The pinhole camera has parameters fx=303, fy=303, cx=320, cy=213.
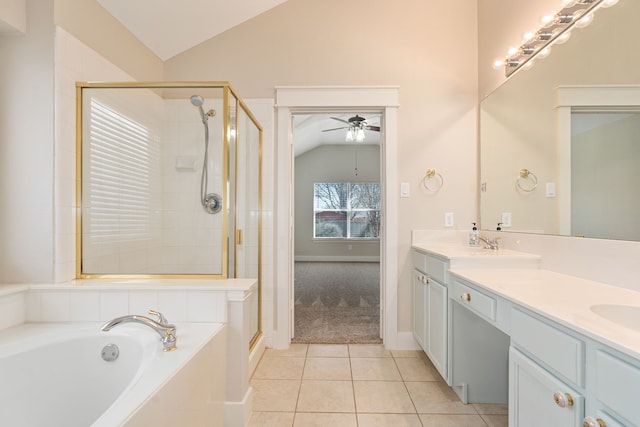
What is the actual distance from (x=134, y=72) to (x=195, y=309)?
1831mm

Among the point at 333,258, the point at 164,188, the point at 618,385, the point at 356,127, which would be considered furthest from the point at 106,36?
the point at 333,258

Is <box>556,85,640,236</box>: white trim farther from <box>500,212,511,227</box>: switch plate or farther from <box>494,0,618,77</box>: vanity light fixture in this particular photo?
<box>500,212,511,227</box>: switch plate

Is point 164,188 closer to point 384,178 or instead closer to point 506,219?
point 384,178

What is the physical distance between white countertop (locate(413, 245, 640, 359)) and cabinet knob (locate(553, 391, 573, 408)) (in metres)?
0.20

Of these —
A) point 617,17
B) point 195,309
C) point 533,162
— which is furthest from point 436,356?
point 617,17

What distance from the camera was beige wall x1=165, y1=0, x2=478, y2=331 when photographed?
2.55 m

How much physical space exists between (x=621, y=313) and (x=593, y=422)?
45cm

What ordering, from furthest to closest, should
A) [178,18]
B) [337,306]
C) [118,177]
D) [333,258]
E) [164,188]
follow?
[333,258] → [337,306] → [178,18] → [164,188] → [118,177]

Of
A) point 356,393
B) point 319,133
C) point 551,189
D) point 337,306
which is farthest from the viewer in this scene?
point 319,133

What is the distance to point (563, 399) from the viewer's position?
87 centimetres

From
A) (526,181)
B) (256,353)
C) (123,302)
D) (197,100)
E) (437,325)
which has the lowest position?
(256,353)

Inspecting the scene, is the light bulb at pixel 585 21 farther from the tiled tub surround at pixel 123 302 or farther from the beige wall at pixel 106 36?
the beige wall at pixel 106 36

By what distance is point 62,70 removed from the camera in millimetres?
1634

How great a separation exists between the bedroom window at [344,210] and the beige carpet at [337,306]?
1284 millimetres
